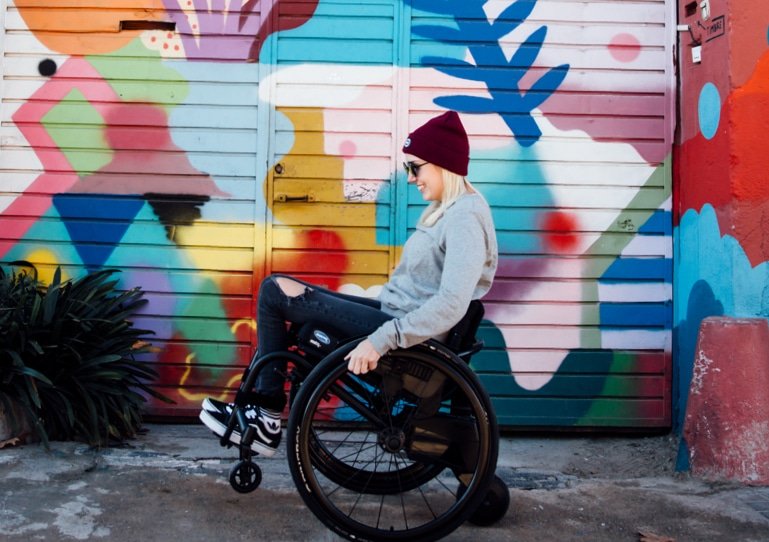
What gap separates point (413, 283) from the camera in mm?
3277

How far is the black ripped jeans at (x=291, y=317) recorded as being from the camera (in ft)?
10.6

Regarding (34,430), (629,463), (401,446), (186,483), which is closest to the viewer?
(401,446)

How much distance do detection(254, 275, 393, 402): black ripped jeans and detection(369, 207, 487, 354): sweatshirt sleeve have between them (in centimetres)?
22

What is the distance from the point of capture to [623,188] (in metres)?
4.90

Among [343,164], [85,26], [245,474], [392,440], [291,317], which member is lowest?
[245,474]

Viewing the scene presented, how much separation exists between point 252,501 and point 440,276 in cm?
126

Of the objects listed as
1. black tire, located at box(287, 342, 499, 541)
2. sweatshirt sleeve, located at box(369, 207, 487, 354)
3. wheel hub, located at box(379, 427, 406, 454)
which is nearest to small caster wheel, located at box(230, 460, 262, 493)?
black tire, located at box(287, 342, 499, 541)

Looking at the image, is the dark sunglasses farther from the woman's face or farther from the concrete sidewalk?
the concrete sidewalk

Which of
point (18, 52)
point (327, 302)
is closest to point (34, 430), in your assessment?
point (327, 302)

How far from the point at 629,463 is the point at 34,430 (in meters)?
3.12

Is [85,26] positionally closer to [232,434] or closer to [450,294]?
[232,434]

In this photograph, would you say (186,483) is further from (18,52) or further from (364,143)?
(18,52)

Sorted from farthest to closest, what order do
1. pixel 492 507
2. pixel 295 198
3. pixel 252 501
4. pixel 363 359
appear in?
pixel 295 198 → pixel 252 501 → pixel 492 507 → pixel 363 359

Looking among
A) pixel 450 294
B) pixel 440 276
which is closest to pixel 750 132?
pixel 440 276
